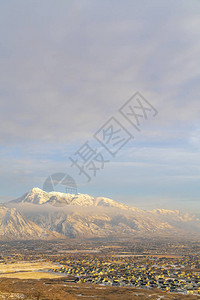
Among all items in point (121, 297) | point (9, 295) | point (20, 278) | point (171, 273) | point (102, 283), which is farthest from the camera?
point (171, 273)

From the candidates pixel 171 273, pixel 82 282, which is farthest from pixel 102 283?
pixel 171 273

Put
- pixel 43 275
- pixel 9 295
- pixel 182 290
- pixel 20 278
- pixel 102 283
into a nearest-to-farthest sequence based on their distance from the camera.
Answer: pixel 9 295 < pixel 182 290 < pixel 102 283 < pixel 20 278 < pixel 43 275

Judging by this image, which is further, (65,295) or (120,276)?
(120,276)

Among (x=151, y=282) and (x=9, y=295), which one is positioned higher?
(x=9, y=295)

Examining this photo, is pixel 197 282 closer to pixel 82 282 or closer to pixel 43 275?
pixel 82 282

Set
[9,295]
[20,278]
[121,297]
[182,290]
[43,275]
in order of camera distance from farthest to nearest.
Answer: [43,275]
[20,278]
[182,290]
[121,297]
[9,295]

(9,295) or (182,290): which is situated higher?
(9,295)

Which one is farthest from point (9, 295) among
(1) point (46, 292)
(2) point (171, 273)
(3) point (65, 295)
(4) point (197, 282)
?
(2) point (171, 273)

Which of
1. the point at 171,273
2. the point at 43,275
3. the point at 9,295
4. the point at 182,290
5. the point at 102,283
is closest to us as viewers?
the point at 9,295

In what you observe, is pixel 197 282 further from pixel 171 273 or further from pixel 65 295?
pixel 65 295
